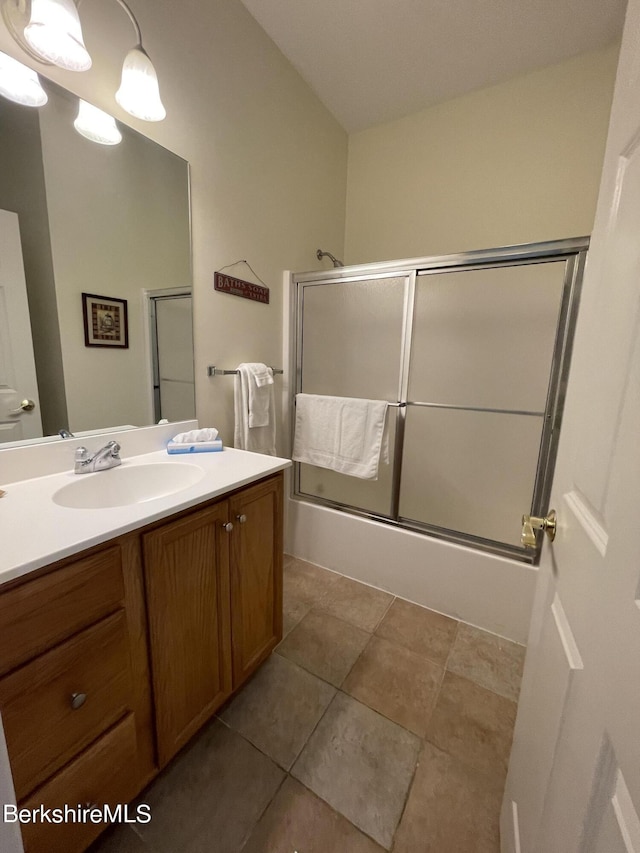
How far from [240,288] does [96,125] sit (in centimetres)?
73

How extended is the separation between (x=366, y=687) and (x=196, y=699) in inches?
25.7

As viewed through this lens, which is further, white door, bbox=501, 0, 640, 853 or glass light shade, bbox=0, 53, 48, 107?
glass light shade, bbox=0, 53, 48, 107

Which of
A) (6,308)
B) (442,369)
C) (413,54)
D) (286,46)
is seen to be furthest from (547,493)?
(286,46)

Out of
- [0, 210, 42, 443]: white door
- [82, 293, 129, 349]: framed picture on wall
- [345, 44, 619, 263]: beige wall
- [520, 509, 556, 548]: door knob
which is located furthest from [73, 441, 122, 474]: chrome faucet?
[345, 44, 619, 263]: beige wall

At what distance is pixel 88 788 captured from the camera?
748 mm

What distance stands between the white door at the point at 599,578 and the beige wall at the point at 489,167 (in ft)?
5.14

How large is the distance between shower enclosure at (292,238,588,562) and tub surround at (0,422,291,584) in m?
0.97

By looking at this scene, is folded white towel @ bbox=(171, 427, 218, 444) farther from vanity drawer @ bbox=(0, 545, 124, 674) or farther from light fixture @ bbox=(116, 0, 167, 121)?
light fixture @ bbox=(116, 0, 167, 121)

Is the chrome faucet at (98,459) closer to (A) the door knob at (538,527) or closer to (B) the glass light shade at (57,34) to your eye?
(B) the glass light shade at (57,34)

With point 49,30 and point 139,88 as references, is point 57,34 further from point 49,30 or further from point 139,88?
point 139,88

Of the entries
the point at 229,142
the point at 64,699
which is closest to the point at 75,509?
the point at 64,699

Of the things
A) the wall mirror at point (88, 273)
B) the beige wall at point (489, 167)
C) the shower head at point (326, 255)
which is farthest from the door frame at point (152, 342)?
the beige wall at point (489, 167)

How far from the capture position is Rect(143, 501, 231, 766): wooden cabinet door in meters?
0.86

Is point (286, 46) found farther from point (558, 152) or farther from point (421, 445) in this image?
point (421, 445)
